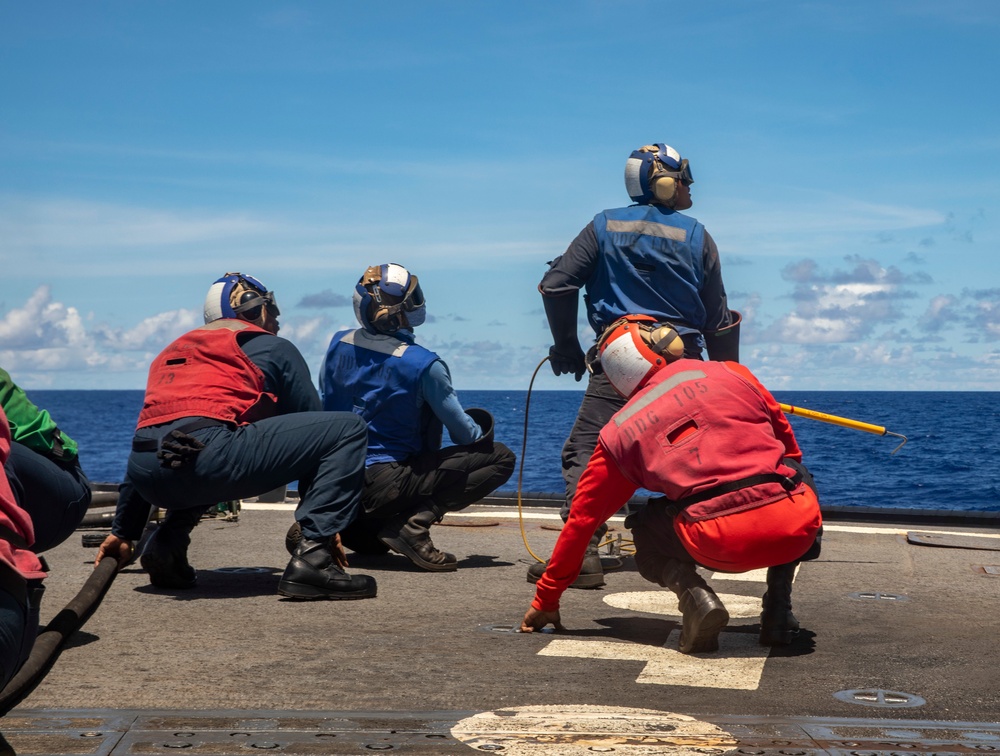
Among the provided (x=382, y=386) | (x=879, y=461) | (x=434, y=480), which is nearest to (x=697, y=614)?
(x=434, y=480)

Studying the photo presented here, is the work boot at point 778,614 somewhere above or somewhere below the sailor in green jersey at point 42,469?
below

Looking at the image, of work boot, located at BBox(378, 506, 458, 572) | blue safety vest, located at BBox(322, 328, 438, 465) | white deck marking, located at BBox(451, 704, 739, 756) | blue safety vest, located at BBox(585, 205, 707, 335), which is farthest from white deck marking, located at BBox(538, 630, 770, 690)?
blue safety vest, located at BBox(322, 328, 438, 465)

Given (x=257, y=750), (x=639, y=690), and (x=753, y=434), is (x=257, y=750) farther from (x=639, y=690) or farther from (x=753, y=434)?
(x=753, y=434)

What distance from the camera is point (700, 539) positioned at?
4.45 meters

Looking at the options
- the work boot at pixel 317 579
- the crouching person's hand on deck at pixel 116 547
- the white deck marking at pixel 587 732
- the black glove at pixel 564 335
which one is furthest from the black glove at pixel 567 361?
the white deck marking at pixel 587 732

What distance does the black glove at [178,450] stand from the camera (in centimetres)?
534

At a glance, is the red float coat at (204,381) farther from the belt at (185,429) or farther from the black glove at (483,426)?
the black glove at (483,426)

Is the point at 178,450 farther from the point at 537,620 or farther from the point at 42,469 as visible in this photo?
the point at 537,620

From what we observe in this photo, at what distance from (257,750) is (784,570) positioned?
2292mm

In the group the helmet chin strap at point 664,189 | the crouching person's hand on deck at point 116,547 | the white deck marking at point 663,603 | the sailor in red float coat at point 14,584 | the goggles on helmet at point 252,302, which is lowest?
the white deck marking at point 663,603

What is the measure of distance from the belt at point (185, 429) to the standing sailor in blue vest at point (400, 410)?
4.21 feet

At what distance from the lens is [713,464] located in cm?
443

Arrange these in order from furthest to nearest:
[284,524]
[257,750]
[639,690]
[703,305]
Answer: [284,524], [703,305], [639,690], [257,750]

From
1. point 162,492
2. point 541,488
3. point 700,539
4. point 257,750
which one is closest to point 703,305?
point 700,539
